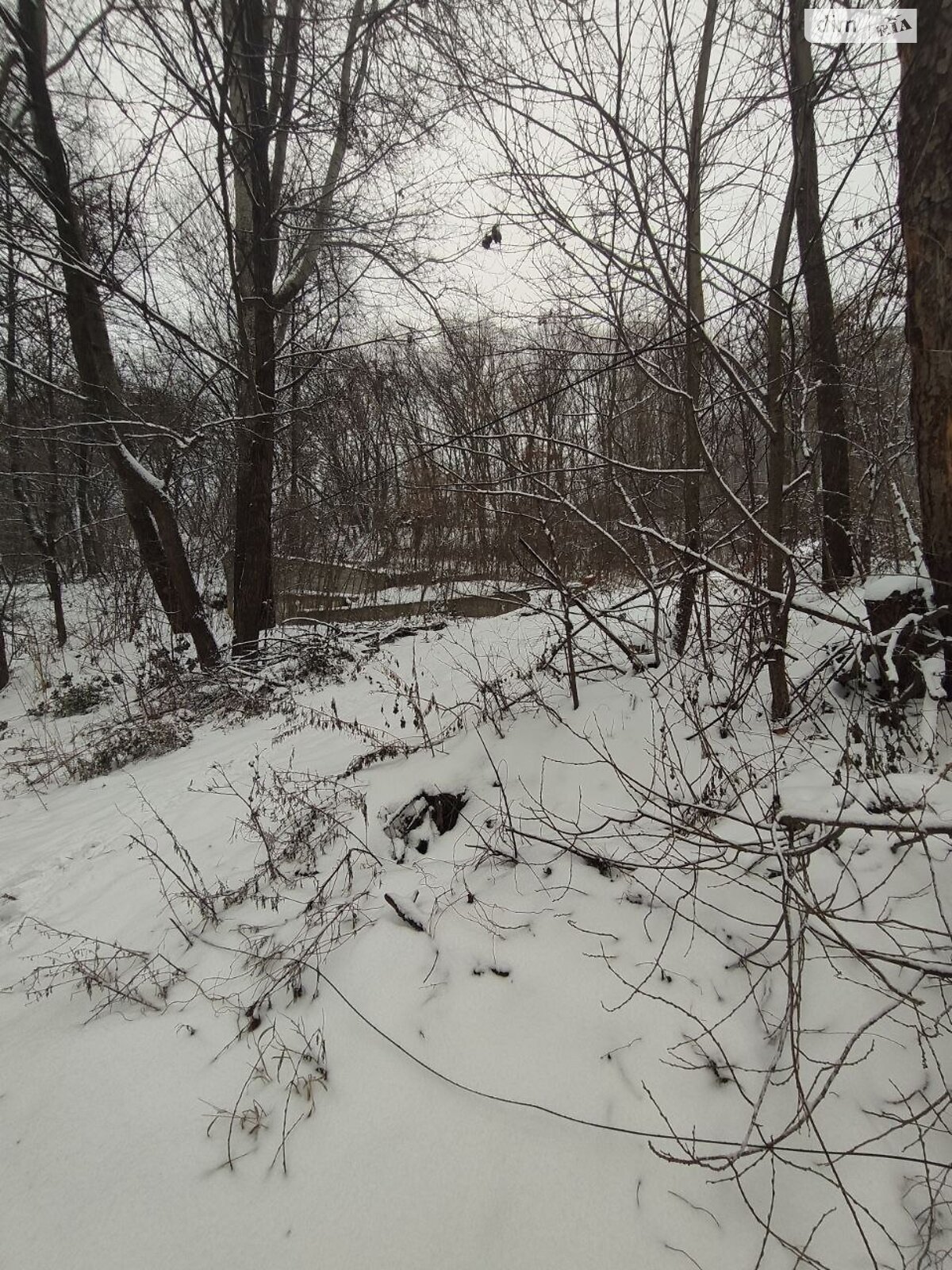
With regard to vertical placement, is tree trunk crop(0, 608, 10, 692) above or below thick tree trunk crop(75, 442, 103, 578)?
below

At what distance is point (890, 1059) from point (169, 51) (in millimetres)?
6381

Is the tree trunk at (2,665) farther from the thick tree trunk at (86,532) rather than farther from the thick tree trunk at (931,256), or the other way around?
the thick tree trunk at (931,256)

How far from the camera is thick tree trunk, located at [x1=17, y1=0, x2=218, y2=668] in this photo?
19.4ft

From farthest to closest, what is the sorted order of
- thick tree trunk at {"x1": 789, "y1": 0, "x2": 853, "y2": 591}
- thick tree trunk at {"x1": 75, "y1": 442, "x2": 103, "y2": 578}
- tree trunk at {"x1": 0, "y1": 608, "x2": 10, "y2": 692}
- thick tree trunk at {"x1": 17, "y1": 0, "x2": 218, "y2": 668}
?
thick tree trunk at {"x1": 75, "y1": 442, "x2": 103, "y2": 578} < tree trunk at {"x1": 0, "y1": 608, "x2": 10, "y2": 692} < thick tree trunk at {"x1": 17, "y1": 0, "x2": 218, "y2": 668} < thick tree trunk at {"x1": 789, "y1": 0, "x2": 853, "y2": 591}

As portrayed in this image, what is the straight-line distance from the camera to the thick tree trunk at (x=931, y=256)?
1.98m

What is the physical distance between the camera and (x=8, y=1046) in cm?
204

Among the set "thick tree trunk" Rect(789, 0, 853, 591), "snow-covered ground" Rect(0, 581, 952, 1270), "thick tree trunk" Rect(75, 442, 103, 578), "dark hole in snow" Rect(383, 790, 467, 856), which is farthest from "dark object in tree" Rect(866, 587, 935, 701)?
"thick tree trunk" Rect(75, 442, 103, 578)

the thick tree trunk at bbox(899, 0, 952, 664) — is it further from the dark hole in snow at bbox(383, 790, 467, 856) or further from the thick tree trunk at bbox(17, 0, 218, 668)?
the thick tree trunk at bbox(17, 0, 218, 668)

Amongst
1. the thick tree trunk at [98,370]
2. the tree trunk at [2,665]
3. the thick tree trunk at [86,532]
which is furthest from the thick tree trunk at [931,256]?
the thick tree trunk at [86,532]

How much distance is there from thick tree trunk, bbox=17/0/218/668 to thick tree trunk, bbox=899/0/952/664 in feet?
17.8

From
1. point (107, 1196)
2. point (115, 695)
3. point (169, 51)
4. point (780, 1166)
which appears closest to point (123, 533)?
point (115, 695)

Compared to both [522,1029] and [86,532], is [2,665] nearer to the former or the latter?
[86,532]

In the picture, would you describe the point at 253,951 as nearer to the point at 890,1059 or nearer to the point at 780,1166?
the point at 780,1166

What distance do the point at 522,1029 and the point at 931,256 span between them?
10.2 feet
